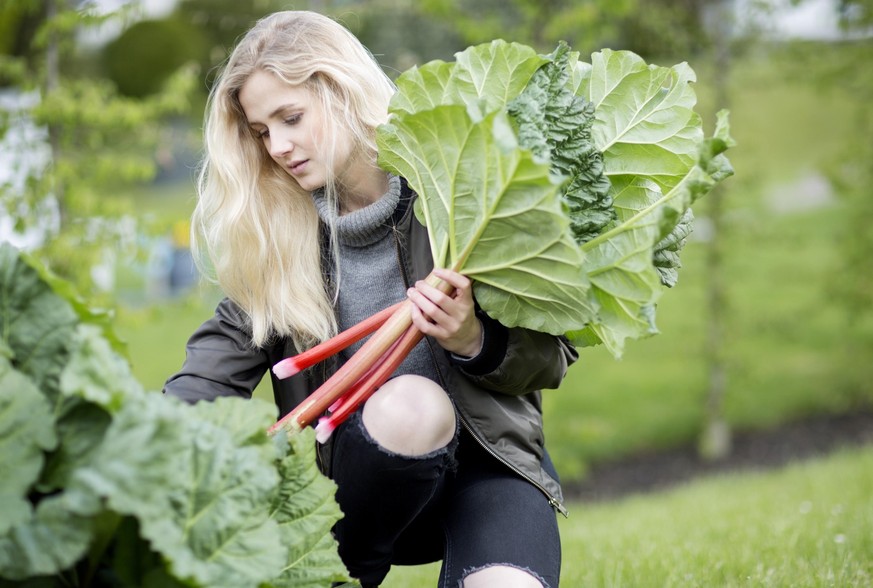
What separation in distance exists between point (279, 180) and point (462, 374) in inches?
29.1

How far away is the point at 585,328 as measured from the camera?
83.0 inches

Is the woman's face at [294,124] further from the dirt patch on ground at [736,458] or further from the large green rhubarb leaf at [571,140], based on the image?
the dirt patch on ground at [736,458]

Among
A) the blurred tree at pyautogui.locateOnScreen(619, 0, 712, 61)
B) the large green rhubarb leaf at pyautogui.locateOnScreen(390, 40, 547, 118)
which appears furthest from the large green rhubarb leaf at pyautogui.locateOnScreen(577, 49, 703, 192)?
the blurred tree at pyautogui.locateOnScreen(619, 0, 712, 61)

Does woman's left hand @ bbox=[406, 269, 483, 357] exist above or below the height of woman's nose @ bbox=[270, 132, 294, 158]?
below

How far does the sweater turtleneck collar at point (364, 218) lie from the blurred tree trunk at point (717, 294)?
5.14 meters

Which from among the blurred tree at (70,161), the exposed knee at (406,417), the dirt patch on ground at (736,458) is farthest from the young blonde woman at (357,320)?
the dirt patch on ground at (736,458)

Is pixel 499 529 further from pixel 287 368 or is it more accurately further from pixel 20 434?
pixel 20 434

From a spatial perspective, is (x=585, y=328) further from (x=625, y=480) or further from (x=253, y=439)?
(x=625, y=480)

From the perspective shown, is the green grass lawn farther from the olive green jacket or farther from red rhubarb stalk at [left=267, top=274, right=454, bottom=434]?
red rhubarb stalk at [left=267, top=274, right=454, bottom=434]

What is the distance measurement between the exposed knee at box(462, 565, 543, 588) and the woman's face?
1.00 metres

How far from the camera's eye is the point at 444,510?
2.37 m

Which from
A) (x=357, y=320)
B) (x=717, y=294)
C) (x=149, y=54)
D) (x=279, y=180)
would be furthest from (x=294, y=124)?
(x=149, y=54)

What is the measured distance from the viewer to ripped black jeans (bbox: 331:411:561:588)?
209 cm

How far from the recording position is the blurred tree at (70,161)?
4.84m
